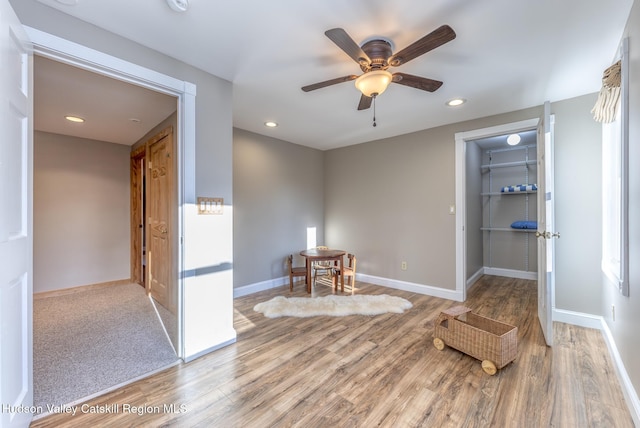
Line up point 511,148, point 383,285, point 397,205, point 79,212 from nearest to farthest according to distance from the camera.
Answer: point 79,212 < point 397,205 < point 383,285 < point 511,148

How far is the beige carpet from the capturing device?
186 centimetres

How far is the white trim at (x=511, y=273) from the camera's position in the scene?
477 cm

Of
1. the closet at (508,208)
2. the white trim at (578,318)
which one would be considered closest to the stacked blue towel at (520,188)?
the closet at (508,208)

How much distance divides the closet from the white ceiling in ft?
7.52

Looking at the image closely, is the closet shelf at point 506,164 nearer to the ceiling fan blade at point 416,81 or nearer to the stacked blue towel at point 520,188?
the stacked blue towel at point 520,188

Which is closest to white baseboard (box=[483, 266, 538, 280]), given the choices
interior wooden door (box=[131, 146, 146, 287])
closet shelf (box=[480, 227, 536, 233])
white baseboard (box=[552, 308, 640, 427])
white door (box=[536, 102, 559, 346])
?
closet shelf (box=[480, 227, 536, 233])

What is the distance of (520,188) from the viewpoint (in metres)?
4.68

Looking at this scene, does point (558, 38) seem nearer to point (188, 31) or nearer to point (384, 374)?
point (188, 31)

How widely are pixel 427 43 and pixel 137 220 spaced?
4.75 m

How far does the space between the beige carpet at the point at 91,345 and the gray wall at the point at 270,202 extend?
138cm

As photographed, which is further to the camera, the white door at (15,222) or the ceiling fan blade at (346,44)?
the ceiling fan blade at (346,44)

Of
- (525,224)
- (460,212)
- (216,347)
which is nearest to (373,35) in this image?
(460,212)

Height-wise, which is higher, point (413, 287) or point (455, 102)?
point (455, 102)

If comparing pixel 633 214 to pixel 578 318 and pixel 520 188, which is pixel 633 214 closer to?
pixel 578 318
